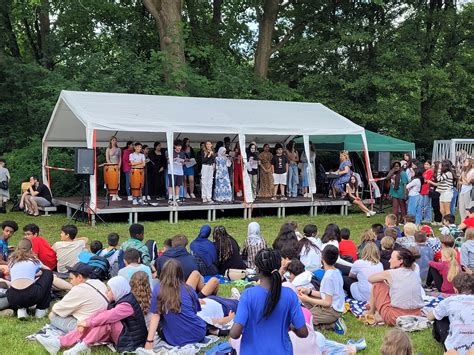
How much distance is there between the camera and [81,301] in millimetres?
5336

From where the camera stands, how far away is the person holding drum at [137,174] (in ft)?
42.2

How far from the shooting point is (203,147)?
1395cm

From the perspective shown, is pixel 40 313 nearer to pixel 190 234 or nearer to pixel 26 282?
pixel 26 282

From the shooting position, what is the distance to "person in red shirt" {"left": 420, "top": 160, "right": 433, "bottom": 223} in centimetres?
1277

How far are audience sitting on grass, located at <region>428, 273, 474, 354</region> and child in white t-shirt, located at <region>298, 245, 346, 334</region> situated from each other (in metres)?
0.99

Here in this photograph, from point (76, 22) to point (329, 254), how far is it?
19.2 metres

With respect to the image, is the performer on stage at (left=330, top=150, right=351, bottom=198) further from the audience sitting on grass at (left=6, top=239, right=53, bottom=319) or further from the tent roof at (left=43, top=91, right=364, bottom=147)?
the audience sitting on grass at (left=6, top=239, right=53, bottom=319)

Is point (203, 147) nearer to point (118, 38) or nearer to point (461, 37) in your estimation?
point (118, 38)

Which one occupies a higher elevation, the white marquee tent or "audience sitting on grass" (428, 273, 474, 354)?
the white marquee tent

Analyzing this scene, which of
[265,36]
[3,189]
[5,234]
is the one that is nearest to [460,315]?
[5,234]

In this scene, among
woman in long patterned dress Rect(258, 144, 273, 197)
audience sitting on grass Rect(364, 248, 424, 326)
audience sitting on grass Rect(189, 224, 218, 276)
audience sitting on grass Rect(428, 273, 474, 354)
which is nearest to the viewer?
audience sitting on grass Rect(428, 273, 474, 354)

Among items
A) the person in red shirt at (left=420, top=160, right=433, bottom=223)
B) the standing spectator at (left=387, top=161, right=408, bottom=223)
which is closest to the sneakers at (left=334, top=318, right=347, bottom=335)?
the person in red shirt at (left=420, top=160, right=433, bottom=223)

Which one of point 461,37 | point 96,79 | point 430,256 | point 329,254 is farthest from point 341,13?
point 329,254

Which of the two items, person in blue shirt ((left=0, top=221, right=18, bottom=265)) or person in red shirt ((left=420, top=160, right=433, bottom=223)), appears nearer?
person in blue shirt ((left=0, top=221, right=18, bottom=265))
